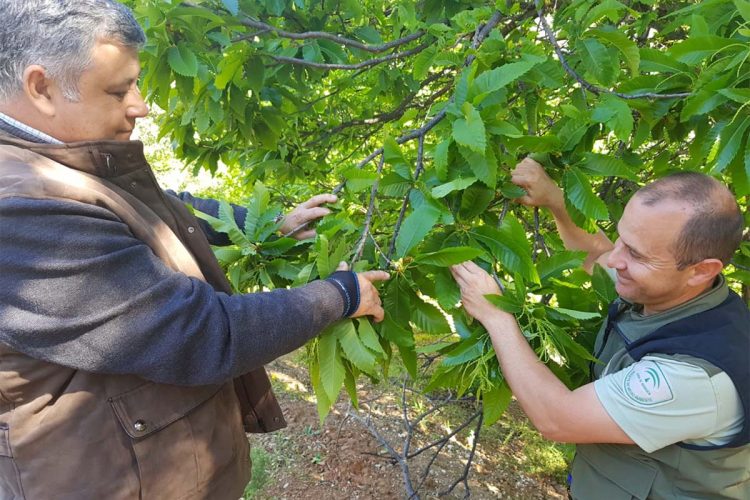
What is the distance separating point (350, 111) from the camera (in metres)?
4.75

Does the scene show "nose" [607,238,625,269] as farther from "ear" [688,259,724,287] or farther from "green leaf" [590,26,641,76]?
"green leaf" [590,26,641,76]

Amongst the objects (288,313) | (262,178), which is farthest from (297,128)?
(288,313)

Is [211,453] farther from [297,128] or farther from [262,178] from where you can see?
[297,128]

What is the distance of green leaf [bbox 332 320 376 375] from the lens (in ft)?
5.19

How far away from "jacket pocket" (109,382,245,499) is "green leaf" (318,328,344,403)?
0.37 metres

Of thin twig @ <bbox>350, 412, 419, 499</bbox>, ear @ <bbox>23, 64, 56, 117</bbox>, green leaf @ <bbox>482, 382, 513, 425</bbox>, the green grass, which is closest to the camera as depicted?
ear @ <bbox>23, 64, 56, 117</bbox>

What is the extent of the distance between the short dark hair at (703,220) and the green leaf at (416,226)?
752 mm

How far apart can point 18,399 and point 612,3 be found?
7.76 feet

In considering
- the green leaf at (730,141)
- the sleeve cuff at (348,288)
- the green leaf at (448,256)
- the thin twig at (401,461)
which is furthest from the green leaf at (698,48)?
the thin twig at (401,461)

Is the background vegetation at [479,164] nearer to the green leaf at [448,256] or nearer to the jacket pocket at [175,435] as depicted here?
the green leaf at [448,256]

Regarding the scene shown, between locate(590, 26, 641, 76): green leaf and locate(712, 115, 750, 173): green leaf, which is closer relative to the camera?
locate(712, 115, 750, 173): green leaf

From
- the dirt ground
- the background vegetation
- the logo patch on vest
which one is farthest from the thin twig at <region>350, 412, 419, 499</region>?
the logo patch on vest

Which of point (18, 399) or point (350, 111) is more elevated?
point (18, 399)

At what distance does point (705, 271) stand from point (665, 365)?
1.26 feet
